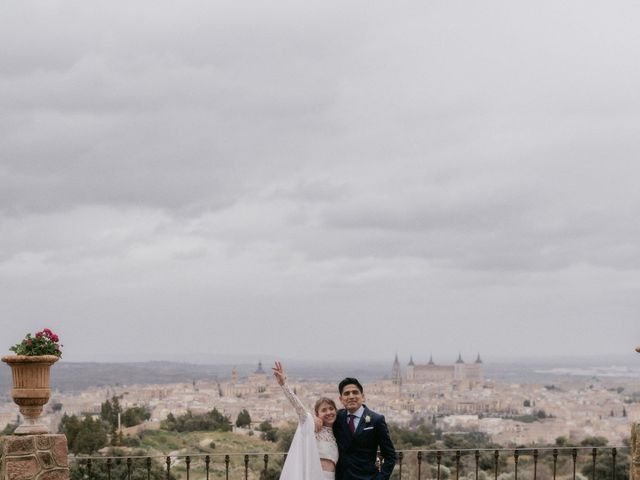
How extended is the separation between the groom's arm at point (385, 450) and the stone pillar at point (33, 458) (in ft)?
8.98

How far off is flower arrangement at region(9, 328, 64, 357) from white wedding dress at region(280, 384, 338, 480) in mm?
2404

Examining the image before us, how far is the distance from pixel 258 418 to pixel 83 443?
87.6 ft

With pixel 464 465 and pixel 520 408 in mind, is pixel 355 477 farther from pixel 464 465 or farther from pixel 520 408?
pixel 520 408

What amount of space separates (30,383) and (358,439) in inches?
107

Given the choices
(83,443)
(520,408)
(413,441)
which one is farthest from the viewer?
(520,408)

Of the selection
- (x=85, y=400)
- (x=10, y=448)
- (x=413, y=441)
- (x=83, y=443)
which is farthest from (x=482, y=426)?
(x=10, y=448)

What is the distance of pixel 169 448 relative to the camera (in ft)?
73.7

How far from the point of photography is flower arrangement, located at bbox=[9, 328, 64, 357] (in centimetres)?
661

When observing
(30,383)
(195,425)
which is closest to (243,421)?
(195,425)

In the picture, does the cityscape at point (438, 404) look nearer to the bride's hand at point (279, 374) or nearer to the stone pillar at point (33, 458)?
the stone pillar at point (33, 458)

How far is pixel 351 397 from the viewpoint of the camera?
498 cm

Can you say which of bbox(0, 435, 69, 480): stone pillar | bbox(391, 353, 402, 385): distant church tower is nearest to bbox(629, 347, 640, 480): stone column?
bbox(0, 435, 69, 480): stone pillar

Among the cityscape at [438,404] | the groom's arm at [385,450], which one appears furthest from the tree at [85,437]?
the groom's arm at [385,450]

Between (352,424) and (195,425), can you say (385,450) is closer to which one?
(352,424)
